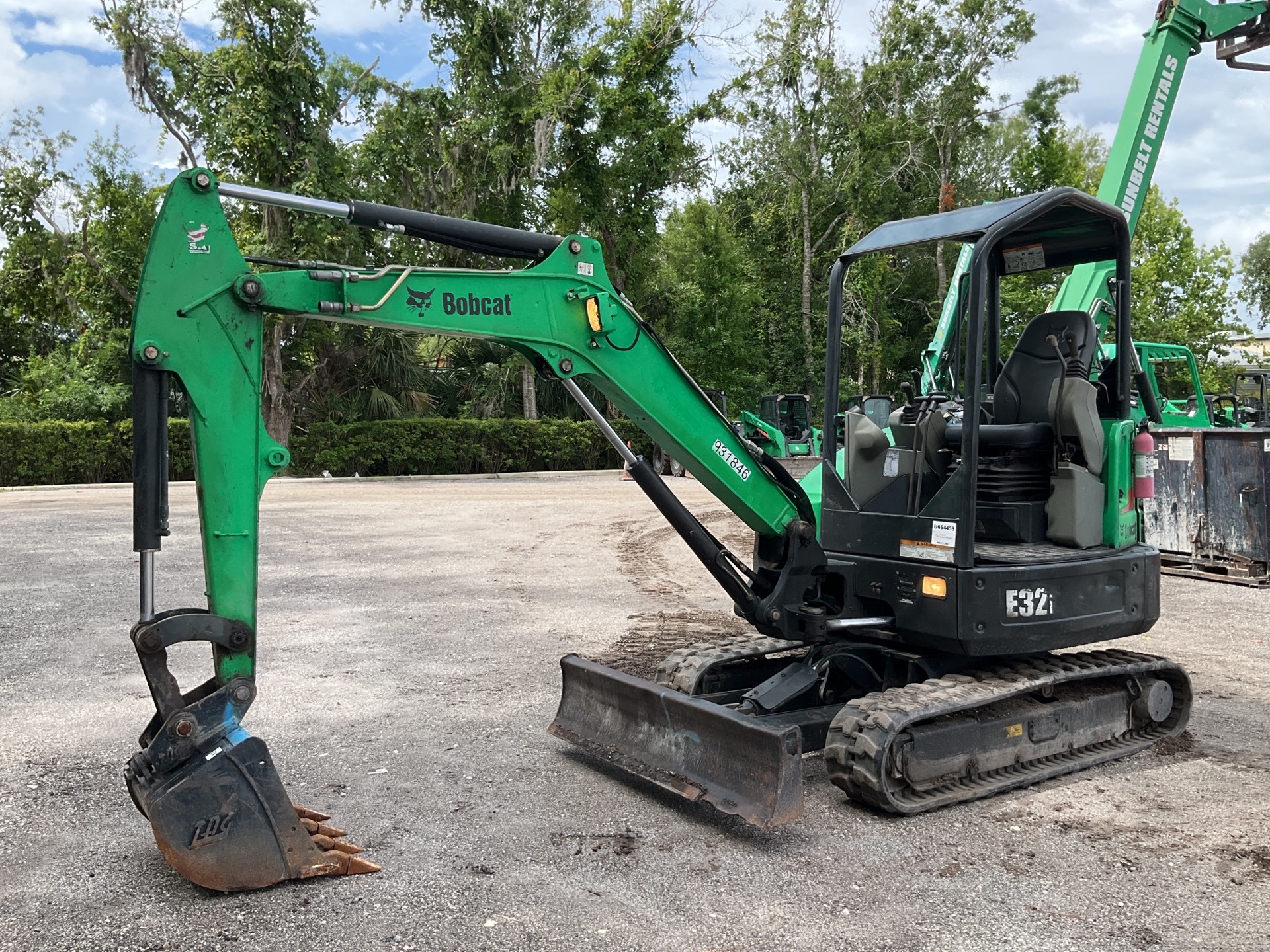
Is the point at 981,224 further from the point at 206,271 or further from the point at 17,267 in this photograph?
the point at 17,267

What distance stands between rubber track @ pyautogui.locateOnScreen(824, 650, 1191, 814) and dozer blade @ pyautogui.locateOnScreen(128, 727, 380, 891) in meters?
2.32

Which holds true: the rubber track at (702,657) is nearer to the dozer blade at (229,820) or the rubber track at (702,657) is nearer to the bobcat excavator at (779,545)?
the bobcat excavator at (779,545)

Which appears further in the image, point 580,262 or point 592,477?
point 592,477

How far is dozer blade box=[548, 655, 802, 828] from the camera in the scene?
449 cm

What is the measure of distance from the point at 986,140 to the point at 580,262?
146 ft

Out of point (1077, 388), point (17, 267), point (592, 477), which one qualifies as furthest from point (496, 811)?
point (17, 267)

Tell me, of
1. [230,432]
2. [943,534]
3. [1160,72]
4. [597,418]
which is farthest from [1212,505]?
[230,432]

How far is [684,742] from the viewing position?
504cm

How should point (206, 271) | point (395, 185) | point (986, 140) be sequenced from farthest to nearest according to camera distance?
point (986, 140) < point (395, 185) < point (206, 271)

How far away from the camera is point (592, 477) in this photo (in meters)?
27.4

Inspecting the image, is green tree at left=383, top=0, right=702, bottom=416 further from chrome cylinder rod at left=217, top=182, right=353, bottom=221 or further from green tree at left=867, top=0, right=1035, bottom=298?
chrome cylinder rod at left=217, top=182, right=353, bottom=221

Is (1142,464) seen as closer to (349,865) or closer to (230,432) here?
(349,865)

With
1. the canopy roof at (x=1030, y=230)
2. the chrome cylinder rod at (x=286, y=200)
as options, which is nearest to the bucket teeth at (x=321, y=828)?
the chrome cylinder rod at (x=286, y=200)

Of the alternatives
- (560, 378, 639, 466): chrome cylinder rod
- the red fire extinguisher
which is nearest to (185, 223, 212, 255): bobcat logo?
(560, 378, 639, 466): chrome cylinder rod
